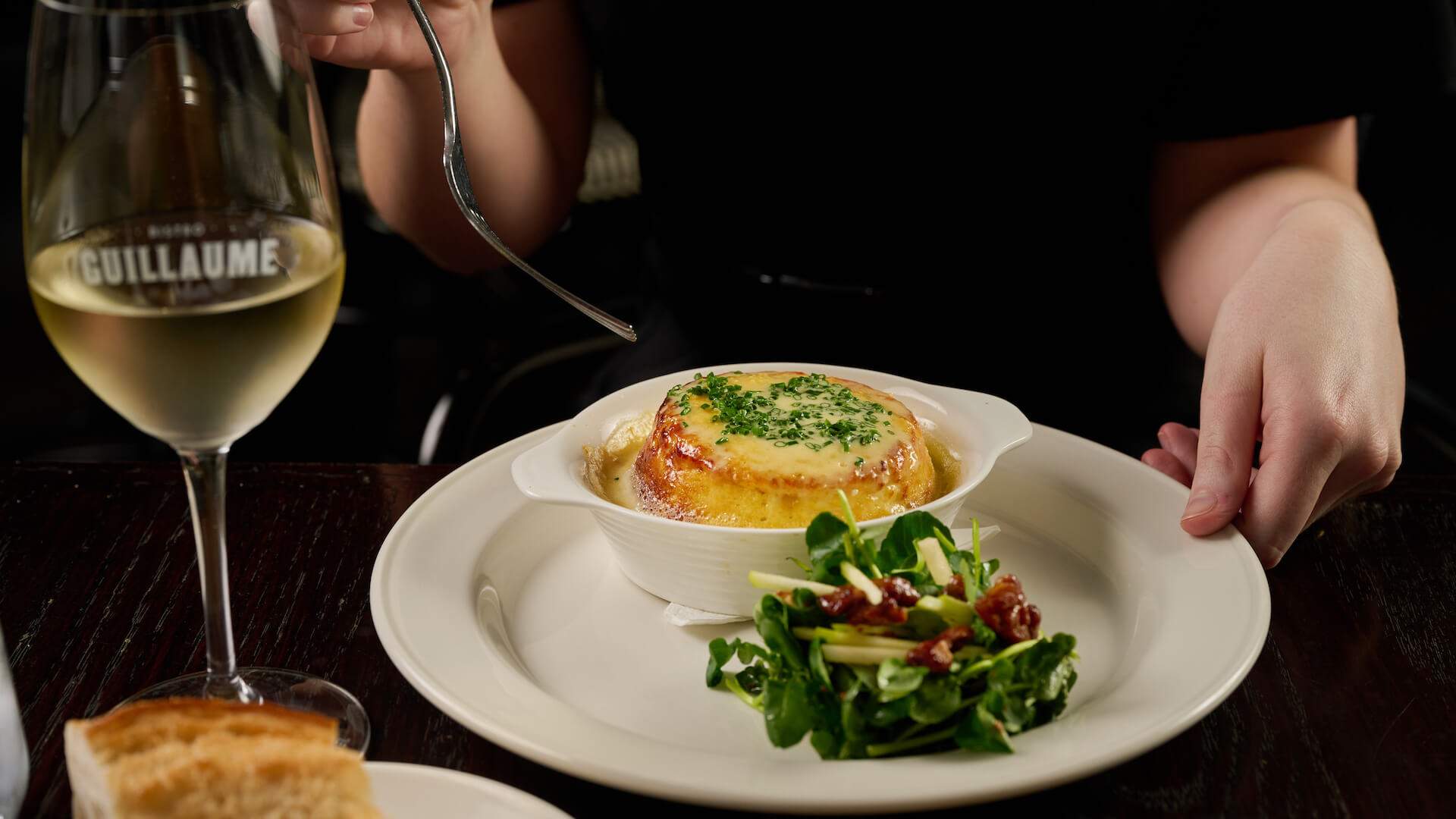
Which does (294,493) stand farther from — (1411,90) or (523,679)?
(1411,90)

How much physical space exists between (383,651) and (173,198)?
41 centimetres

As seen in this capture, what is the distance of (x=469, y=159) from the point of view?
1.71 m

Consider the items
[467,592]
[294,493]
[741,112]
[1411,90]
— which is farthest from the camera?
[741,112]

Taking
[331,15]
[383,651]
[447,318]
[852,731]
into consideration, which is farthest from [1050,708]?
[447,318]

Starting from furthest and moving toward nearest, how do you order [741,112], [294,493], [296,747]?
[741,112] → [294,493] → [296,747]

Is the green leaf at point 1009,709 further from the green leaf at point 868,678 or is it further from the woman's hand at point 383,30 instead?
the woman's hand at point 383,30

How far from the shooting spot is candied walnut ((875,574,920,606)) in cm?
77

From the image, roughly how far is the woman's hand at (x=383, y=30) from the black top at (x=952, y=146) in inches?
16.2

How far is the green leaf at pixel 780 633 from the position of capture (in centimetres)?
78

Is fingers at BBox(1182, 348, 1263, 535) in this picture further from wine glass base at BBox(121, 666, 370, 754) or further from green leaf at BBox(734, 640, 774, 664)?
wine glass base at BBox(121, 666, 370, 754)

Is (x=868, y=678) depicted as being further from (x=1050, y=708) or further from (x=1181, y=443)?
(x=1181, y=443)

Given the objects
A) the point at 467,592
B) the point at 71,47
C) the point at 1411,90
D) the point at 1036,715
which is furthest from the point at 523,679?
the point at 1411,90

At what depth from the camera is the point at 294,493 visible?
118cm

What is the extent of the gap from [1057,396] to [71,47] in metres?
1.48
